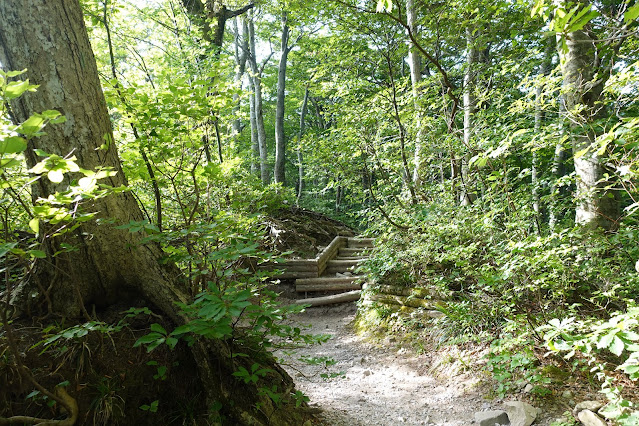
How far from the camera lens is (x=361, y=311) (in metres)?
6.37

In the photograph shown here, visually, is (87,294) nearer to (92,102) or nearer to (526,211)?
(92,102)

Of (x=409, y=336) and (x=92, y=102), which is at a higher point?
(x=92, y=102)

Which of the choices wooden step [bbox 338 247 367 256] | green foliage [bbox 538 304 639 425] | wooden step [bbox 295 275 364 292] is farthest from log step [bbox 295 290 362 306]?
green foliage [bbox 538 304 639 425]

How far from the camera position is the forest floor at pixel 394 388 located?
10.7 ft

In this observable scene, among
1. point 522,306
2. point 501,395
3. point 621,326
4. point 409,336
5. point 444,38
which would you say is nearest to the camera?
point 621,326

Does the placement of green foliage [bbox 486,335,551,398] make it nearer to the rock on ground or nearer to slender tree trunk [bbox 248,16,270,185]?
the rock on ground

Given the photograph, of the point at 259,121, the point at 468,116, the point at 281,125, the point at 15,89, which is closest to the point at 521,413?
the point at 15,89

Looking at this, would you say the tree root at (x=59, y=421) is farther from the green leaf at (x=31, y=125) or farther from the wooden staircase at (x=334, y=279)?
the wooden staircase at (x=334, y=279)

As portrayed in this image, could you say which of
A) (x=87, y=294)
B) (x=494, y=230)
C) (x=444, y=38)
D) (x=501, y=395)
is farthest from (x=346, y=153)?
(x=87, y=294)

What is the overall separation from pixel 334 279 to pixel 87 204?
→ 6611mm

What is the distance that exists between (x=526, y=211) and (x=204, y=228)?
11.2ft

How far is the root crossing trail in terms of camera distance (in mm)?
3279

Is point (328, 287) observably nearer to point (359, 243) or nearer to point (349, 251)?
point (349, 251)

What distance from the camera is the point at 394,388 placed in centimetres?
400
